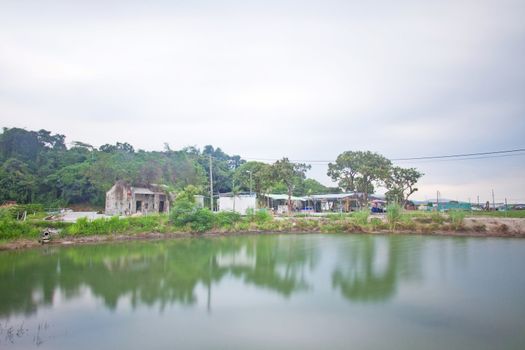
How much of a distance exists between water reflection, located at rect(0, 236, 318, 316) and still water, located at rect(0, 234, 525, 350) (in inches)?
1.8

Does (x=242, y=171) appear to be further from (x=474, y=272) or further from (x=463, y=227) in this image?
(x=474, y=272)

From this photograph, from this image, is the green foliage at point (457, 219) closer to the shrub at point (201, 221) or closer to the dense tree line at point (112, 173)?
the dense tree line at point (112, 173)

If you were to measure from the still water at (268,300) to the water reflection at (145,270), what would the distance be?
5 cm

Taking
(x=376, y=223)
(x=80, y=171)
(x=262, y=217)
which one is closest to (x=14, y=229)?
(x=262, y=217)

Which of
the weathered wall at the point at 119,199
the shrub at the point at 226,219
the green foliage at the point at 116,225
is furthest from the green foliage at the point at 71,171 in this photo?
the shrub at the point at 226,219

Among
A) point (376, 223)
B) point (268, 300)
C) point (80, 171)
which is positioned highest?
point (80, 171)

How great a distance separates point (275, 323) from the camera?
18.9ft

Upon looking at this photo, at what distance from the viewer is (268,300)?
7137 millimetres

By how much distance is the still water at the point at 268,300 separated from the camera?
5.14 m

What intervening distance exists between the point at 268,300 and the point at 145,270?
4743mm

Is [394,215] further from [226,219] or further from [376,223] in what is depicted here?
[226,219]

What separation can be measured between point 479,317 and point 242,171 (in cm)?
3155

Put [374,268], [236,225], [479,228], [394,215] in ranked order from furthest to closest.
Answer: [236,225], [394,215], [479,228], [374,268]

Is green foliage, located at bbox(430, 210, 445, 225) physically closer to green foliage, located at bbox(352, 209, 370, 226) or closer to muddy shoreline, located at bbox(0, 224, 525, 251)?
muddy shoreline, located at bbox(0, 224, 525, 251)
